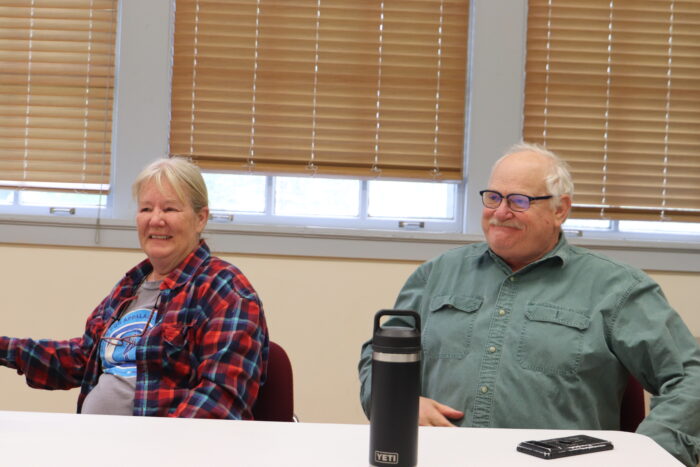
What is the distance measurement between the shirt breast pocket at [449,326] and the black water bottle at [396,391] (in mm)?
900

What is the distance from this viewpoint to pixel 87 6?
3.16 m

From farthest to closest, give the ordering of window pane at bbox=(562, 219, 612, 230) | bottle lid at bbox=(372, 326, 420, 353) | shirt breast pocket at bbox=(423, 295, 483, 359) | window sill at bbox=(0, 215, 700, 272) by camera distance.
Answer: window pane at bbox=(562, 219, 612, 230) < window sill at bbox=(0, 215, 700, 272) < shirt breast pocket at bbox=(423, 295, 483, 359) < bottle lid at bbox=(372, 326, 420, 353)

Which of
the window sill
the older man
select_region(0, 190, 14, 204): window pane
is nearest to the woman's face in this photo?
the older man

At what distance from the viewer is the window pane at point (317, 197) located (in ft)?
10.8

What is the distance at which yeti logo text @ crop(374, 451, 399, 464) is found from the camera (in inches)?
48.1

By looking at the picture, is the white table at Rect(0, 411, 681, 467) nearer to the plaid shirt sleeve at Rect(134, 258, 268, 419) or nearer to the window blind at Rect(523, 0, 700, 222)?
the plaid shirt sleeve at Rect(134, 258, 268, 419)

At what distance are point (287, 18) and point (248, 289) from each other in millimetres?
1519

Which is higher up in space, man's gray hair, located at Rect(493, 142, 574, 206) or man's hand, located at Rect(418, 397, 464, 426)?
man's gray hair, located at Rect(493, 142, 574, 206)

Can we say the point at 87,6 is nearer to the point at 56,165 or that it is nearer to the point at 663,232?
the point at 56,165

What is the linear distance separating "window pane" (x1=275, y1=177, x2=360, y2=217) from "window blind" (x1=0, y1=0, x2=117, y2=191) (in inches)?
29.5

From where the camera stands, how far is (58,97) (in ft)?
10.4

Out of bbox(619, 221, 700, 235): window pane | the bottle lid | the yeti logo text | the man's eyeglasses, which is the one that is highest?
the man's eyeglasses

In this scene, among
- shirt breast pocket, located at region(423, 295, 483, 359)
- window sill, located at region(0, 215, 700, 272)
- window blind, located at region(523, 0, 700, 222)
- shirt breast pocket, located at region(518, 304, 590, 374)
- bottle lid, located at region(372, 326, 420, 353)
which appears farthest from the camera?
window blind, located at region(523, 0, 700, 222)

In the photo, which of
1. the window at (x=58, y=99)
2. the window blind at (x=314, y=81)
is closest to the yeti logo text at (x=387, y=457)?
the window blind at (x=314, y=81)
